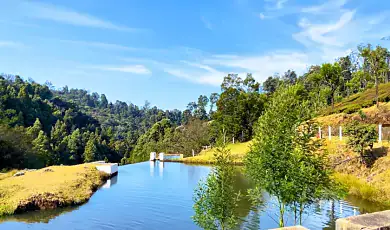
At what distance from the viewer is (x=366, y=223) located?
415 cm

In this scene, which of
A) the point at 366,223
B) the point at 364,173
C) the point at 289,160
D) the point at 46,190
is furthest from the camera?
the point at 364,173

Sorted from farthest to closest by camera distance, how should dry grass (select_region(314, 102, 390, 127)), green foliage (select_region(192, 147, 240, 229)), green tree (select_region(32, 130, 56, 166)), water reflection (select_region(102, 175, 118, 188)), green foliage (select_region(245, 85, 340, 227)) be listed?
green tree (select_region(32, 130, 56, 166)) < dry grass (select_region(314, 102, 390, 127)) < water reflection (select_region(102, 175, 118, 188)) < green foliage (select_region(245, 85, 340, 227)) < green foliage (select_region(192, 147, 240, 229))

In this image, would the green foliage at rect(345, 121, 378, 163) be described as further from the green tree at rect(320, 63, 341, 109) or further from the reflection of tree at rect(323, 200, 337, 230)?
the green tree at rect(320, 63, 341, 109)

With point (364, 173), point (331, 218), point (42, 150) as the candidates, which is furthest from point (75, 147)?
point (331, 218)

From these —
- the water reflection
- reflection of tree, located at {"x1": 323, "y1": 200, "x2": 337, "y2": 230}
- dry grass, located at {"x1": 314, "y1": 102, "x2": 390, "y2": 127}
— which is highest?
dry grass, located at {"x1": 314, "y1": 102, "x2": 390, "y2": 127}

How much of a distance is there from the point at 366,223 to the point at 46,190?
20189 millimetres

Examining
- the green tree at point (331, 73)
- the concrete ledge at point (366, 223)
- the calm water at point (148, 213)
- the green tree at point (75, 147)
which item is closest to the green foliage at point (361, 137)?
the calm water at point (148, 213)

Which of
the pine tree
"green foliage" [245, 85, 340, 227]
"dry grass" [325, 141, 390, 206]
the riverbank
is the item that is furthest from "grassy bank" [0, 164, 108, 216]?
the pine tree

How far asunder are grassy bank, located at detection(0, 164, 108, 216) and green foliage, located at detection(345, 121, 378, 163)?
19.9 m

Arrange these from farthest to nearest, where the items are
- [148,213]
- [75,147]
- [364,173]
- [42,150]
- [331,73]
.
Result: [75,147] → [42,150] → [331,73] → [364,173] → [148,213]

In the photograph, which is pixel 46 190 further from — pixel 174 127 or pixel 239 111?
pixel 174 127

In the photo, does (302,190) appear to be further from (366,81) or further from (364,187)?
(366,81)

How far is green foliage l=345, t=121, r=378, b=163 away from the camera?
23703 mm

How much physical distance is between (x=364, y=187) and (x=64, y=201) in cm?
1918
